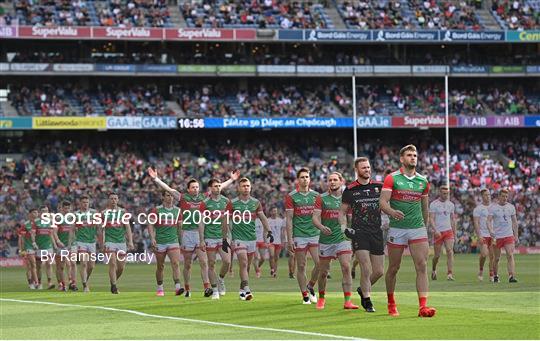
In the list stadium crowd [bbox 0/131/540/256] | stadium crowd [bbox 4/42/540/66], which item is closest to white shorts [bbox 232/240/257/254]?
Result: stadium crowd [bbox 0/131/540/256]

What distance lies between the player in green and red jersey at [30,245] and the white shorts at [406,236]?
50.3 ft

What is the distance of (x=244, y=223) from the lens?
23219 mm

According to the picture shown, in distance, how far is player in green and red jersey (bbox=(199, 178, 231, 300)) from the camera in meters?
23.6

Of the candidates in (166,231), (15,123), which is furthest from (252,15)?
(166,231)

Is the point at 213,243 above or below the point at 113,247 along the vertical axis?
above

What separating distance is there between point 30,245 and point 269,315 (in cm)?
1450

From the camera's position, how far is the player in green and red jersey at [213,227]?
23.6m

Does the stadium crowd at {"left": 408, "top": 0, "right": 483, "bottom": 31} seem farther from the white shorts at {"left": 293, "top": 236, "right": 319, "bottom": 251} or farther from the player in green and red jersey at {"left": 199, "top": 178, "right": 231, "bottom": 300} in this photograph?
the white shorts at {"left": 293, "top": 236, "right": 319, "bottom": 251}

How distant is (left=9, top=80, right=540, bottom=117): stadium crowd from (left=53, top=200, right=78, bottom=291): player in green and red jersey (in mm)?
32632

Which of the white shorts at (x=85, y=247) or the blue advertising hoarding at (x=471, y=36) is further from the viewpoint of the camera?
the blue advertising hoarding at (x=471, y=36)

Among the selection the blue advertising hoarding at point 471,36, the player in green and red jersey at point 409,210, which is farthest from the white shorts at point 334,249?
the blue advertising hoarding at point 471,36

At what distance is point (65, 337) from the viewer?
16.5 m

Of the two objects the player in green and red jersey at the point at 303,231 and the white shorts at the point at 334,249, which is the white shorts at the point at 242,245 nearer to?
the player in green and red jersey at the point at 303,231

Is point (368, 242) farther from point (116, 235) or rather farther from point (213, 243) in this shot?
point (116, 235)
